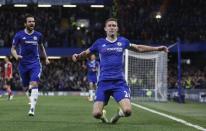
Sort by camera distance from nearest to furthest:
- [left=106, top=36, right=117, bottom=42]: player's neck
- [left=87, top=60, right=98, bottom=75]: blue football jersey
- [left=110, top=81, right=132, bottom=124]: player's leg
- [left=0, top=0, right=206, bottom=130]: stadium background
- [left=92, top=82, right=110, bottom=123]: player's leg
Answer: [left=110, top=81, right=132, bottom=124]: player's leg, [left=92, top=82, right=110, bottom=123]: player's leg, [left=106, top=36, right=117, bottom=42]: player's neck, [left=87, top=60, right=98, bottom=75]: blue football jersey, [left=0, top=0, right=206, bottom=130]: stadium background

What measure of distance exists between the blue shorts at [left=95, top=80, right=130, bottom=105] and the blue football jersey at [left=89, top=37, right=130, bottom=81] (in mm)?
→ 105

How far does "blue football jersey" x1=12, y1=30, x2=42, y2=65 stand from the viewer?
46.7 ft

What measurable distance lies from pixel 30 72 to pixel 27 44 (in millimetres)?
746

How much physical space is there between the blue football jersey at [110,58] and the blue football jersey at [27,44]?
3.51m

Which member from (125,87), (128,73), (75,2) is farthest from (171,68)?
(125,87)

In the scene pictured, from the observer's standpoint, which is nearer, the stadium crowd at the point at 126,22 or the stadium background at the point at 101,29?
the stadium background at the point at 101,29

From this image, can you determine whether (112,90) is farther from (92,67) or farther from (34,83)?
(92,67)

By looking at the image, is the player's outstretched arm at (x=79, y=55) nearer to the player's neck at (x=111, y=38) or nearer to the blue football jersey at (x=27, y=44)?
the player's neck at (x=111, y=38)

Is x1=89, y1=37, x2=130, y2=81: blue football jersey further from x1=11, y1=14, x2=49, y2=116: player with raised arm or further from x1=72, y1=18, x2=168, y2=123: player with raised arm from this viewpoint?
x1=11, y1=14, x2=49, y2=116: player with raised arm

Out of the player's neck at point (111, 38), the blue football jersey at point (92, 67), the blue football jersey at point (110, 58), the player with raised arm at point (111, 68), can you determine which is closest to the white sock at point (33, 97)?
the player with raised arm at point (111, 68)

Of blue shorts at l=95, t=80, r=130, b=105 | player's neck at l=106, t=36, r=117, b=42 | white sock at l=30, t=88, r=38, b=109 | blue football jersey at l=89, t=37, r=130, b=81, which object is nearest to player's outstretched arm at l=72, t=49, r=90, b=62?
blue football jersey at l=89, t=37, r=130, b=81

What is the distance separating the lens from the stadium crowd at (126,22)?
155 ft

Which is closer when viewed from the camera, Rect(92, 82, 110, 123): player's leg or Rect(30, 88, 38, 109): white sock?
Rect(92, 82, 110, 123): player's leg

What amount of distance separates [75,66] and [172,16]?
32.1ft
